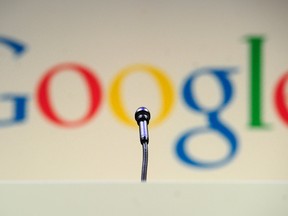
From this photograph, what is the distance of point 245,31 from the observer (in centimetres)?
241

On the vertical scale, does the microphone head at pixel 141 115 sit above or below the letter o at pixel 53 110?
below

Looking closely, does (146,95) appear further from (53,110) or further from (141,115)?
(141,115)

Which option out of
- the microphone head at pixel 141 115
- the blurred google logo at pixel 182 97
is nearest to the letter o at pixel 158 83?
the blurred google logo at pixel 182 97

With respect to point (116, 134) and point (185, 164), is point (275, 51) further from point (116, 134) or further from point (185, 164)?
point (116, 134)

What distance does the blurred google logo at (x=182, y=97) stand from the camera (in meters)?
2.35

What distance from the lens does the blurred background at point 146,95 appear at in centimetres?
235

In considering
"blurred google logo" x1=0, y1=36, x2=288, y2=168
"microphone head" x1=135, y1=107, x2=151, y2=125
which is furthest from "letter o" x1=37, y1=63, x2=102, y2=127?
"microphone head" x1=135, y1=107, x2=151, y2=125

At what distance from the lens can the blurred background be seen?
2.35 m

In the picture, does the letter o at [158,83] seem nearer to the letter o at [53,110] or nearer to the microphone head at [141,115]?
the letter o at [53,110]

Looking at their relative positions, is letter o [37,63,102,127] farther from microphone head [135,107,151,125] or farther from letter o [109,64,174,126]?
microphone head [135,107,151,125]

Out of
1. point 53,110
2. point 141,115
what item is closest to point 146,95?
point 53,110

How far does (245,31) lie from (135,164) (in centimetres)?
87

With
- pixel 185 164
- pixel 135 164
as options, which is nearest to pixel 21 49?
pixel 135 164

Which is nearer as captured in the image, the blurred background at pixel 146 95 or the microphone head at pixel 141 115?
the microphone head at pixel 141 115
